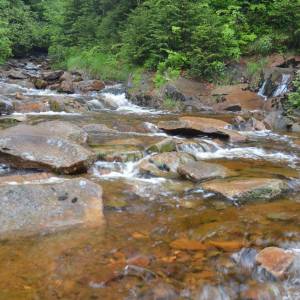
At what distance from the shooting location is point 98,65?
21875 millimetres

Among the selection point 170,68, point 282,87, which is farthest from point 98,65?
point 282,87

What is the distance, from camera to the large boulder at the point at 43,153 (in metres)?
6.95

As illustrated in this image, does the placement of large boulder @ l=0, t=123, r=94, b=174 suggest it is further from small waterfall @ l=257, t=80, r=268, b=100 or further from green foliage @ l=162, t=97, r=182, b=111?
small waterfall @ l=257, t=80, r=268, b=100

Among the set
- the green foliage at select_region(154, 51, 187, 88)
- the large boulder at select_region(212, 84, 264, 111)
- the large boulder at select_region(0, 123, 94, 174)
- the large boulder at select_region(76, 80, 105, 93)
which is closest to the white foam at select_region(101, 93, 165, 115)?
the green foliage at select_region(154, 51, 187, 88)

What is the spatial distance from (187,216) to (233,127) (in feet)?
21.7

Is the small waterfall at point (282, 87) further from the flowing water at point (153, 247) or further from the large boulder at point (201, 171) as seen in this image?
the large boulder at point (201, 171)

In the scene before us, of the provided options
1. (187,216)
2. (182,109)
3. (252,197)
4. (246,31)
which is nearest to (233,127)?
(182,109)

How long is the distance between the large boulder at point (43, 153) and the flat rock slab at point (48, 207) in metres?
1.31

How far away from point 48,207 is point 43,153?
216cm

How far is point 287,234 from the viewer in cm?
480

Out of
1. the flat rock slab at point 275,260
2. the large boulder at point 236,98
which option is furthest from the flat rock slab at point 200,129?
the flat rock slab at point 275,260

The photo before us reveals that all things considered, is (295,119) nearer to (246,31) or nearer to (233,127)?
(233,127)

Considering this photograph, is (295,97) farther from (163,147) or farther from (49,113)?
(49,113)

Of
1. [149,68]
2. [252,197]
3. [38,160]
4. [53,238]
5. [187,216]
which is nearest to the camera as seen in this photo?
[53,238]
